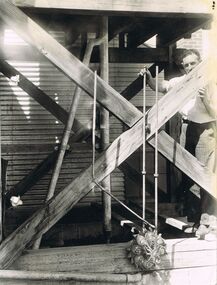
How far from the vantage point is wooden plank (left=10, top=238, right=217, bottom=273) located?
12.9 ft

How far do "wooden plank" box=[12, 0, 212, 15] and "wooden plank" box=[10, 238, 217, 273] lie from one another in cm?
223

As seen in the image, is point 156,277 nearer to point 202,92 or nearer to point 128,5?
point 202,92

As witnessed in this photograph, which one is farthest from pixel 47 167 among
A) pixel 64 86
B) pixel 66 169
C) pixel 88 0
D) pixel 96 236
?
pixel 88 0

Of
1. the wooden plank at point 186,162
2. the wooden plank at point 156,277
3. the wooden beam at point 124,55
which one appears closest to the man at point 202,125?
the wooden plank at point 186,162

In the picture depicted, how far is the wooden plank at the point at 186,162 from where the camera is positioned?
4148mm

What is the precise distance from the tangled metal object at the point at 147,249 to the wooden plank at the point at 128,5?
82.4 inches

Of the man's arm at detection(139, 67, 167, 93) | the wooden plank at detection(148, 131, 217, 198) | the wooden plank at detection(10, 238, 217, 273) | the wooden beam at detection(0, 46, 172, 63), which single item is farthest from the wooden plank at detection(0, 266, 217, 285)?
the wooden beam at detection(0, 46, 172, 63)

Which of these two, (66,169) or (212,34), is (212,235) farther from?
(66,169)

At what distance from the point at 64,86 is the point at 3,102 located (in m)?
1.18

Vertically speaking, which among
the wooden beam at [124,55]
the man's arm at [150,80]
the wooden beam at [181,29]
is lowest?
the man's arm at [150,80]

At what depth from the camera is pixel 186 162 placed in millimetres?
4270

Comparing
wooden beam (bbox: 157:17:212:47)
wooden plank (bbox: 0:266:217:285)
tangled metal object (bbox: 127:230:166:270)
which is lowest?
wooden plank (bbox: 0:266:217:285)

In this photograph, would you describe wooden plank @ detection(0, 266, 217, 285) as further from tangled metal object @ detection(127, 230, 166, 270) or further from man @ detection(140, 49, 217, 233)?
man @ detection(140, 49, 217, 233)

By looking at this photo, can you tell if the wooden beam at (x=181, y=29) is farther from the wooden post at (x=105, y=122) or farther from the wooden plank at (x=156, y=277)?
the wooden plank at (x=156, y=277)
